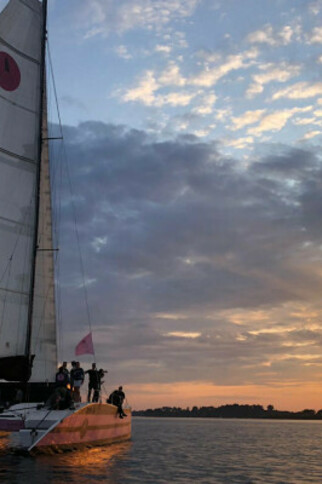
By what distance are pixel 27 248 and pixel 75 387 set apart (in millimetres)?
6291

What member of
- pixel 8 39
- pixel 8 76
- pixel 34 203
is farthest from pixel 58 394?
pixel 8 39

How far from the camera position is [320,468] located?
2334cm

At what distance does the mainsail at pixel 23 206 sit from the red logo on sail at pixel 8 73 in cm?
4

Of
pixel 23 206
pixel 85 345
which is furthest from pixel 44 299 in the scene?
pixel 23 206

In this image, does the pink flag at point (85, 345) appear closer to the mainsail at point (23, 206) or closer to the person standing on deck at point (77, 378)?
the person standing on deck at point (77, 378)

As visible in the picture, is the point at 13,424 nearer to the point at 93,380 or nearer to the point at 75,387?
the point at 75,387

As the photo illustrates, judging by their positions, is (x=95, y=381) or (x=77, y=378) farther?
(x=95, y=381)

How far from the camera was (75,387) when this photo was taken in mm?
23828

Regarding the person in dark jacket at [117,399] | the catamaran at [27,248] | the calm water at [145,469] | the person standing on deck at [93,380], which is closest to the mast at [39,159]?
the catamaran at [27,248]

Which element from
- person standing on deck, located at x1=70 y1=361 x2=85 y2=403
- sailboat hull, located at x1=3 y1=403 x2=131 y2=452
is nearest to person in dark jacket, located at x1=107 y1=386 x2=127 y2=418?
sailboat hull, located at x1=3 y1=403 x2=131 y2=452

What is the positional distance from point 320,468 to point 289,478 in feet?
16.0

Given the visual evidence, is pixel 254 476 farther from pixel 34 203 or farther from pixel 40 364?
pixel 34 203

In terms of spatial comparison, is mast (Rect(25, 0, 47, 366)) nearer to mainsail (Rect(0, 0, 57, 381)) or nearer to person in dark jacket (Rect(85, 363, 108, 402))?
mainsail (Rect(0, 0, 57, 381))

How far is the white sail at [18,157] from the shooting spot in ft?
75.6
